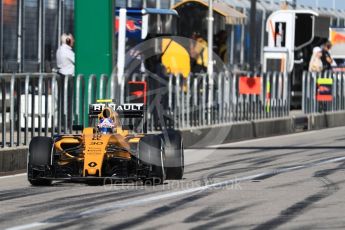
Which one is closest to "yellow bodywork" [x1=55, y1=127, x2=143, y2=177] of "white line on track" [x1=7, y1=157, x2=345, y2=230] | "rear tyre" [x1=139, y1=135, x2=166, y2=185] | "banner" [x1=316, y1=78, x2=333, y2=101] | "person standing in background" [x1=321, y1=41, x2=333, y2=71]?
"rear tyre" [x1=139, y1=135, x2=166, y2=185]

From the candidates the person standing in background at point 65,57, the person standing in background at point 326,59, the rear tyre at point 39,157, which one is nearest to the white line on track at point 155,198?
the rear tyre at point 39,157

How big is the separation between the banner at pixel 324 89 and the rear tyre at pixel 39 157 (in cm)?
1820

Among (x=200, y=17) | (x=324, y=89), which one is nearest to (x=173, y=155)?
(x=200, y=17)

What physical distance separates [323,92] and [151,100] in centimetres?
1008

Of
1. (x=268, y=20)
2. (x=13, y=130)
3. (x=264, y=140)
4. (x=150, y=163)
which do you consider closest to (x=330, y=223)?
(x=150, y=163)

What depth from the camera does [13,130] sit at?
17.1 metres

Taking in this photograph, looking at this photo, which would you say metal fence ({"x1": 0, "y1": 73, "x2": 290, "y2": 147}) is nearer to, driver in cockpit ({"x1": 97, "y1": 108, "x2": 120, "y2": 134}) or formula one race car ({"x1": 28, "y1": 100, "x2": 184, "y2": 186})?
driver in cockpit ({"x1": 97, "y1": 108, "x2": 120, "y2": 134})

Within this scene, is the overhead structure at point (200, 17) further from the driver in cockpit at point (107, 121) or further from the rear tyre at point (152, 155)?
the rear tyre at point (152, 155)

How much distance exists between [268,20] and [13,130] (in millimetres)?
19665

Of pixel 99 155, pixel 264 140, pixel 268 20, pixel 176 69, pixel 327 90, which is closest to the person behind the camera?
pixel 99 155

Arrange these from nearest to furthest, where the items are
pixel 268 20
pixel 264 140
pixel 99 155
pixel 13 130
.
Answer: pixel 99 155 < pixel 13 130 < pixel 264 140 < pixel 268 20

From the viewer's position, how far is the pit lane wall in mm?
16750

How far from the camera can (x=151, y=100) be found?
22.5 m

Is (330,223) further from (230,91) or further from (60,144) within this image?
(230,91)
